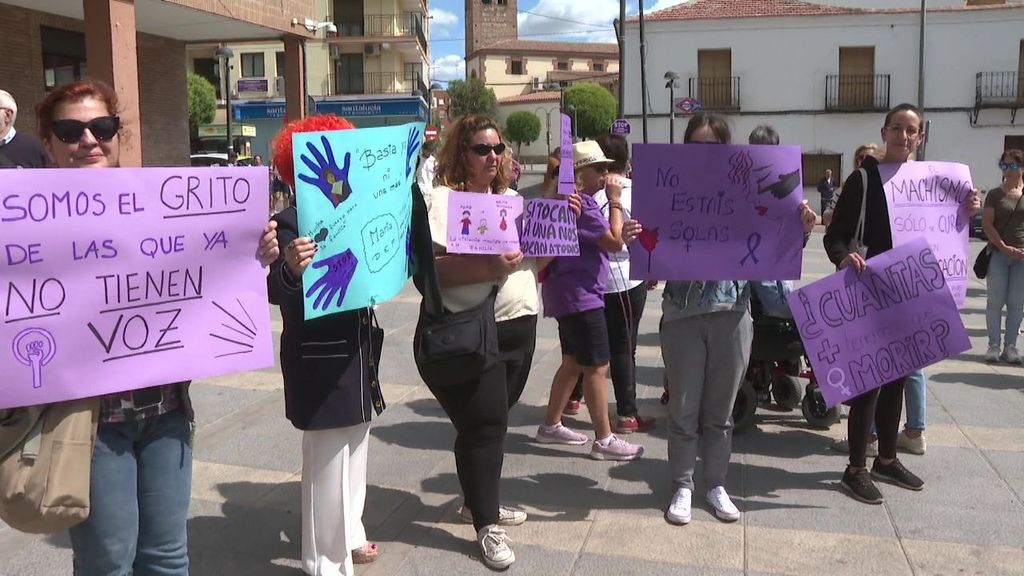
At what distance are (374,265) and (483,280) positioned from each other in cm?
58

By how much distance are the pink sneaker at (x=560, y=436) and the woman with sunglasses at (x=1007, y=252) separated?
4.45 m

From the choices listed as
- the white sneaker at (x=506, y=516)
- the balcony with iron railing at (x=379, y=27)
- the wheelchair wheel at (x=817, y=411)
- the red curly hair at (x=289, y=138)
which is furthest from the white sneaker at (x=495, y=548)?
the balcony with iron railing at (x=379, y=27)

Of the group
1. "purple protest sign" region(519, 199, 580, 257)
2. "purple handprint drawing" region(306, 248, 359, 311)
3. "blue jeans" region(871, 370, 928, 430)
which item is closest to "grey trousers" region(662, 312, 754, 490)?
"purple protest sign" region(519, 199, 580, 257)

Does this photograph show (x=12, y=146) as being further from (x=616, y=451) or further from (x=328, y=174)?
(x=616, y=451)

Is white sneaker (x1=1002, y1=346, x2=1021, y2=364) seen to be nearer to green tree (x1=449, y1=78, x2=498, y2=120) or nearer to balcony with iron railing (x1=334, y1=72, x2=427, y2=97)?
balcony with iron railing (x1=334, y1=72, x2=427, y2=97)

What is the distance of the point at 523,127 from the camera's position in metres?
60.2

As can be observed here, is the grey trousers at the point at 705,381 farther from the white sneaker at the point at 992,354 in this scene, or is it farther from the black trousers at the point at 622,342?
the white sneaker at the point at 992,354

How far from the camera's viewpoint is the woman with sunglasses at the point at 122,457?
7.25ft

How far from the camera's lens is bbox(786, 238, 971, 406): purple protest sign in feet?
Answer: 12.6

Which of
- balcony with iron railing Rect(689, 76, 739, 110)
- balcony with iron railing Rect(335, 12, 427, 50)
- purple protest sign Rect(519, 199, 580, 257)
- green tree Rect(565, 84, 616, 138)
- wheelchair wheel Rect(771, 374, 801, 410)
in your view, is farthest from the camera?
green tree Rect(565, 84, 616, 138)

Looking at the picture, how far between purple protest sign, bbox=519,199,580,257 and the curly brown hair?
29 cm

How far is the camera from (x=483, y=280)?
11.0 feet

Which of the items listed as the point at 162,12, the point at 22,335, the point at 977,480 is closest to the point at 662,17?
the point at 162,12

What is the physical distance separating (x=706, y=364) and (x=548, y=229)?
981 mm
